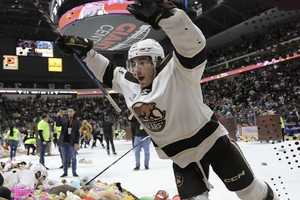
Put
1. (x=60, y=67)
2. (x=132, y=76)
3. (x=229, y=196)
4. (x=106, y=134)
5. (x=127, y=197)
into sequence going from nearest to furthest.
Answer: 1. (x=132, y=76)
2. (x=127, y=197)
3. (x=229, y=196)
4. (x=106, y=134)
5. (x=60, y=67)

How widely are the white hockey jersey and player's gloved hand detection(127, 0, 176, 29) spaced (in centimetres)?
21

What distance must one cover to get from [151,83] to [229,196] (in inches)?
117

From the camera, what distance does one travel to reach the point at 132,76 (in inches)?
110

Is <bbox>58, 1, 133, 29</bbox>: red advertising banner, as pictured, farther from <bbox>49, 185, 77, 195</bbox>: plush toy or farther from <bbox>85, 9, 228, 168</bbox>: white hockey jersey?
<bbox>85, 9, 228, 168</bbox>: white hockey jersey

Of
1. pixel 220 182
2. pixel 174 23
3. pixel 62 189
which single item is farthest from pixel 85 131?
pixel 174 23

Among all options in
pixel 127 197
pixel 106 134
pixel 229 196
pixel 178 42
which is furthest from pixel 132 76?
pixel 106 134

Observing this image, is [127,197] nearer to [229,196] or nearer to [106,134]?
[229,196]

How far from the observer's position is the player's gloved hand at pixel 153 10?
78.1 inches

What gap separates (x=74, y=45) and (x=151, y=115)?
0.87 meters

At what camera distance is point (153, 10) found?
6.50 ft

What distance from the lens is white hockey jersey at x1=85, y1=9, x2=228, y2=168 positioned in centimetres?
222

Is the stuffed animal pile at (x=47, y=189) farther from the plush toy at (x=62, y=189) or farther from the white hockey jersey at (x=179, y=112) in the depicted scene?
the white hockey jersey at (x=179, y=112)

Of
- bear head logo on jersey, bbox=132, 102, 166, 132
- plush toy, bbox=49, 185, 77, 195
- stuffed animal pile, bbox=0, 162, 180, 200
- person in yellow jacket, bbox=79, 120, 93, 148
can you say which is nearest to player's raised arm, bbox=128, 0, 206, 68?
bear head logo on jersey, bbox=132, 102, 166, 132

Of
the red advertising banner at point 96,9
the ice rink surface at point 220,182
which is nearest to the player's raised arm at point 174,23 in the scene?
the ice rink surface at point 220,182
